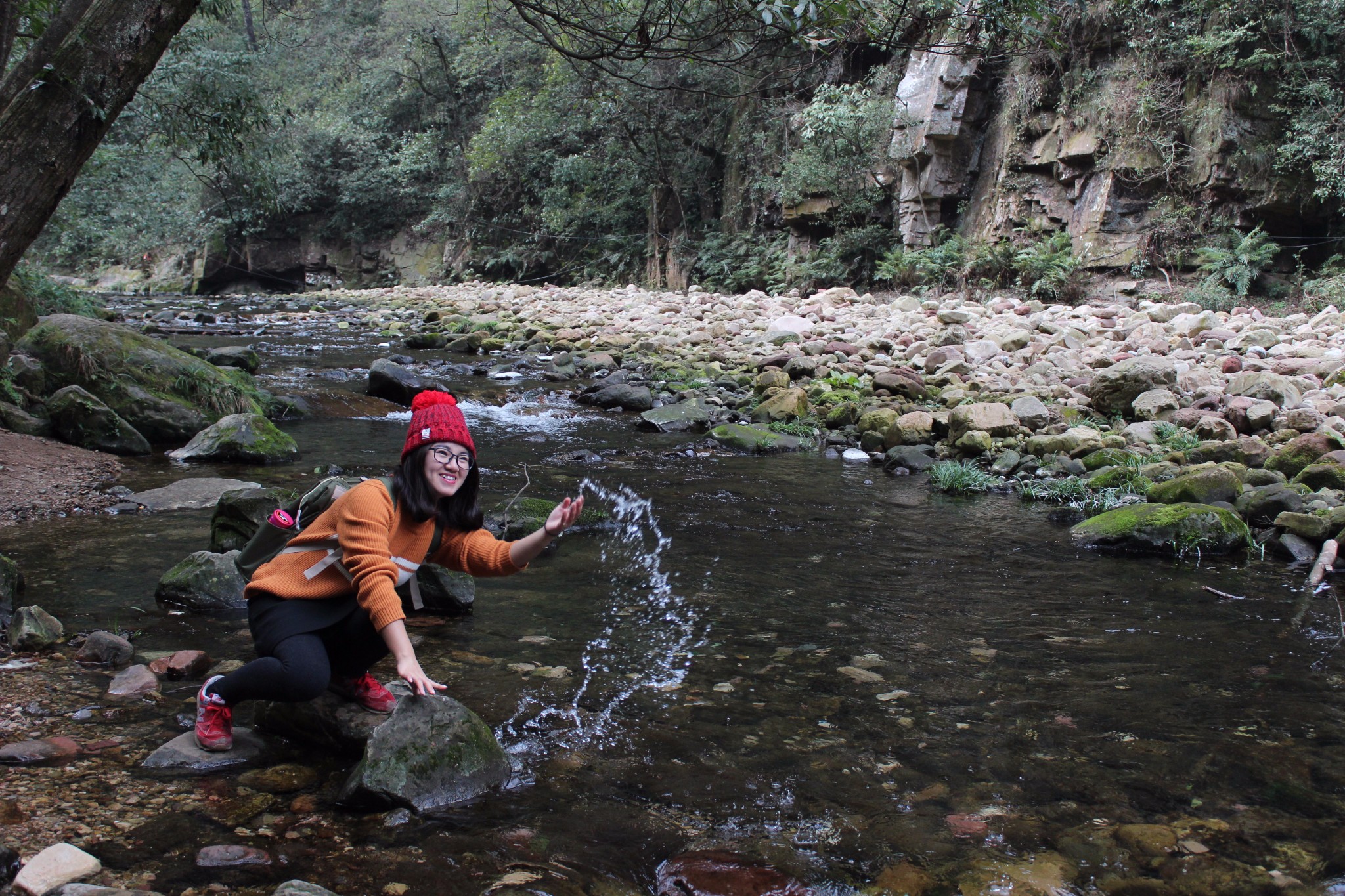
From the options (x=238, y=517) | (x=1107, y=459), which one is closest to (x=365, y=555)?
(x=238, y=517)

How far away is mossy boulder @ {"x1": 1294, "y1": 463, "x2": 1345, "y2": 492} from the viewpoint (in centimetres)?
573

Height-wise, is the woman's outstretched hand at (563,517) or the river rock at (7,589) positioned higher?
the woman's outstretched hand at (563,517)

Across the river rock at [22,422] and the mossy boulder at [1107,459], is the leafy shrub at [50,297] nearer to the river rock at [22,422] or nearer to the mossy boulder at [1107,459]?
the river rock at [22,422]

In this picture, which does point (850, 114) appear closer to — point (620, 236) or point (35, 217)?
point (620, 236)

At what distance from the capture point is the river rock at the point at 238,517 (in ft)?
13.7

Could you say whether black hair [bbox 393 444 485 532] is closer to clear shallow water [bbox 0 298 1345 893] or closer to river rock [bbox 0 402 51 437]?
clear shallow water [bbox 0 298 1345 893]

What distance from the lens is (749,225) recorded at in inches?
888

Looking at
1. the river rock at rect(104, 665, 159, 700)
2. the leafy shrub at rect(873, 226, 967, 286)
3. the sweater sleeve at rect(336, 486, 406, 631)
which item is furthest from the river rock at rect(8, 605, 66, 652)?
the leafy shrub at rect(873, 226, 967, 286)

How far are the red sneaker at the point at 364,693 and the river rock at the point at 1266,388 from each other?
7930 mm

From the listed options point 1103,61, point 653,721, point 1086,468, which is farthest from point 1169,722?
point 1103,61

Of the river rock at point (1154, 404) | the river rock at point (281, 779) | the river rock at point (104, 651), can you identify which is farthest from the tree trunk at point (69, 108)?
the river rock at point (1154, 404)

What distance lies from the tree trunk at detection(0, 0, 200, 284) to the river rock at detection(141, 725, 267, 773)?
205cm

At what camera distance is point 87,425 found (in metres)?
6.42

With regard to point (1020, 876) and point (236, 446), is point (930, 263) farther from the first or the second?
point (1020, 876)
